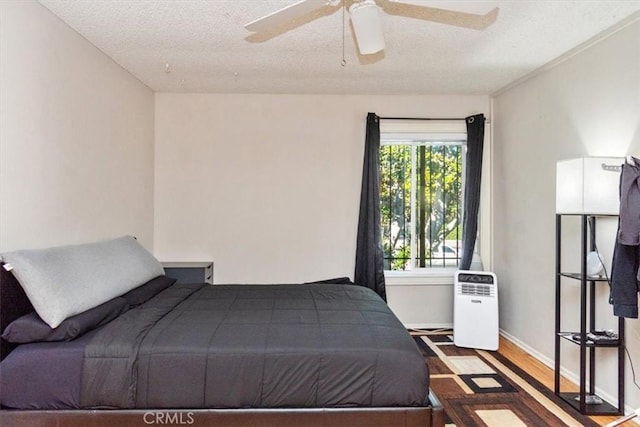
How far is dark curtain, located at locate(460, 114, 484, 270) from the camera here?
14.0ft

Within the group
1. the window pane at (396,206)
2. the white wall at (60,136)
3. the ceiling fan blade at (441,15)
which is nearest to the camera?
the white wall at (60,136)

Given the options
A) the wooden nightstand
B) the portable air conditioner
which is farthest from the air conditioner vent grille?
the wooden nightstand

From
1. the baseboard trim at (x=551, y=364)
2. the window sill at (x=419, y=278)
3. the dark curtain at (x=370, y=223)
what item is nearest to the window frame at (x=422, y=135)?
the window sill at (x=419, y=278)

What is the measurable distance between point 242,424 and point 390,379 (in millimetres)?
703

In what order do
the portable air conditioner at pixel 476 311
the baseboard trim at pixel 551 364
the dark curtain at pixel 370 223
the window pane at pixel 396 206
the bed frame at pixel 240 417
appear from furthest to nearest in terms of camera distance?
the window pane at pixel 396 206
the dark curtain at pixel 370 223
the portable air conditioner at pixel 476 311
the baseboard trim at pixel 551 364
the bed frame at pixel 240 417

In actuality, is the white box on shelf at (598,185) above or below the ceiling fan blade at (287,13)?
below

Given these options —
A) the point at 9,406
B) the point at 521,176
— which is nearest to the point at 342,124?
the point at 521,176

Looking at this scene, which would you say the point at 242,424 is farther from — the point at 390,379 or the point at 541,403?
the point at 541,403

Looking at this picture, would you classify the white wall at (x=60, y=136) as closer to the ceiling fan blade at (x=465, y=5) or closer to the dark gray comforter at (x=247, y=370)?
the dark gray comforter at (x=247, y=370)

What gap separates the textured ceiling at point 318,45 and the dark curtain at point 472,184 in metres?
0.39

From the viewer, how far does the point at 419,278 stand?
4.44m

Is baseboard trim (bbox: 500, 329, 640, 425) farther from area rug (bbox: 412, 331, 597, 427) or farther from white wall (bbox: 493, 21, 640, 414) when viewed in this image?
area rug (bbox: 412, 331, 597, 427)

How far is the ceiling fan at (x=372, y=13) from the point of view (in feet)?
6.37

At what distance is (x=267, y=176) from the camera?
4.37 m
